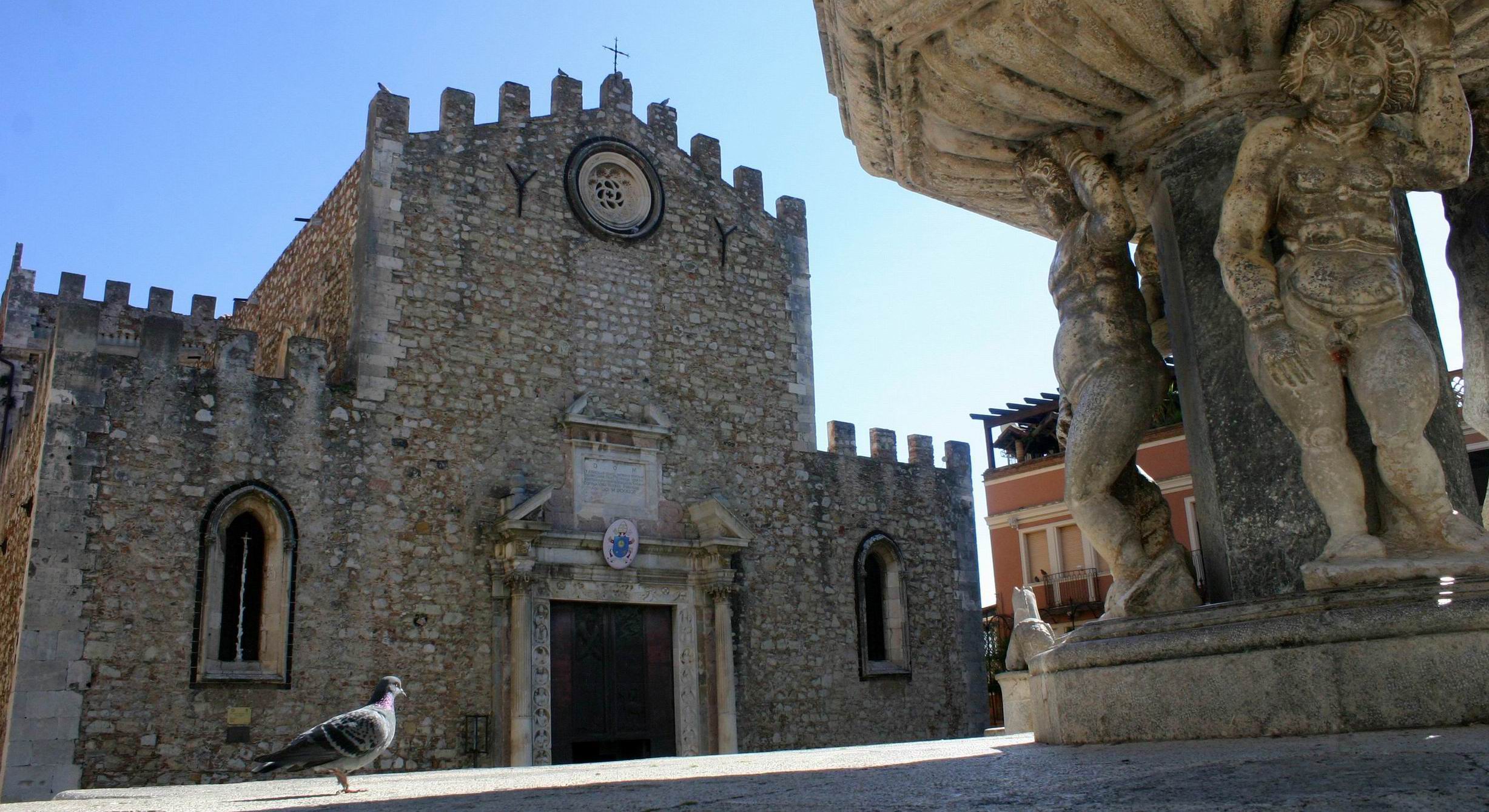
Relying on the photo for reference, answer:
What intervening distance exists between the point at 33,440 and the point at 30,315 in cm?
1080

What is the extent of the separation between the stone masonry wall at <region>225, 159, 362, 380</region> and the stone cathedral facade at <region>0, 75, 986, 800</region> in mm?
87

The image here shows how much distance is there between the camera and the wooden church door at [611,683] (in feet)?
43.8

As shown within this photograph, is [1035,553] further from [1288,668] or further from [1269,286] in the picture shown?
[1288,668]

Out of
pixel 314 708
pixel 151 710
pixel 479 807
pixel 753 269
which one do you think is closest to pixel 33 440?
pixel 151 710

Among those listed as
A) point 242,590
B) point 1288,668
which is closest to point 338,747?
point 1288,668

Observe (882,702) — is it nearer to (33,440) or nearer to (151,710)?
(151,710)

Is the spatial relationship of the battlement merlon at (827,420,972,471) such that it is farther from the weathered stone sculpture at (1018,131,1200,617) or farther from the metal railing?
the weathered stone sculpture at (1018,131,1200,617)

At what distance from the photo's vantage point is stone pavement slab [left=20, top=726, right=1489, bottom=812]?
2195 millimetres

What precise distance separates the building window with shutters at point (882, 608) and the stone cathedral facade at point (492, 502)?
0.13 ft

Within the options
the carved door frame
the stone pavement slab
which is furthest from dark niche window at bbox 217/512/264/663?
the stone pavement slab

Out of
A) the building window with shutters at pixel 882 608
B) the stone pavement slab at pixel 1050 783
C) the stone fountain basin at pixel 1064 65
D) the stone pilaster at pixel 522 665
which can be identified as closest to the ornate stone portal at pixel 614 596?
the stone pilaster at pixel 522 665

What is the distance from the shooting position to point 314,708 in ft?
38.9

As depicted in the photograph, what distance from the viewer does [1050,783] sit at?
2717 millimetres

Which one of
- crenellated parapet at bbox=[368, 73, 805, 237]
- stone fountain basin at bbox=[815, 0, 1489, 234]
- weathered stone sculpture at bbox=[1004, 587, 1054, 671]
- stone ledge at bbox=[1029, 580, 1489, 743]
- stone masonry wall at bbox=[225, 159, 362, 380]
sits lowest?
stone ledge at bbox=[1029, 580, 1489, 743]
